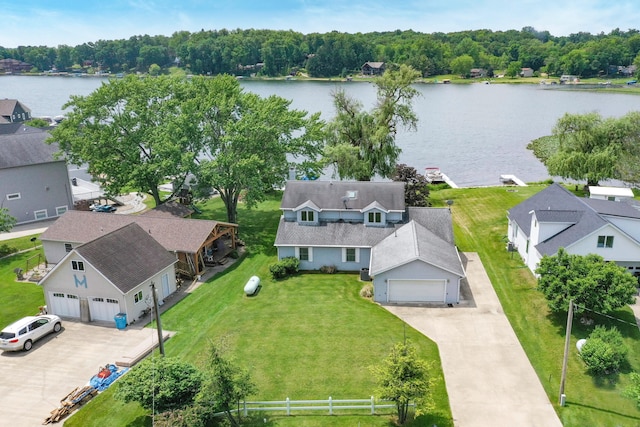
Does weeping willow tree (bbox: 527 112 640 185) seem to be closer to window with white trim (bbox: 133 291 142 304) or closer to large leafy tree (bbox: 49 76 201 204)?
large leafy tree (bbox: 49 76 201 204)

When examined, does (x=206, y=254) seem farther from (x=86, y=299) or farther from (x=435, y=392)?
(x=435, y=392)

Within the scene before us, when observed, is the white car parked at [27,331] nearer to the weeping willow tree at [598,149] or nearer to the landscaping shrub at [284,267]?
the landscaping shrub at [284,267]

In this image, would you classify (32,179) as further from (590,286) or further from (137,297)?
(590,286)

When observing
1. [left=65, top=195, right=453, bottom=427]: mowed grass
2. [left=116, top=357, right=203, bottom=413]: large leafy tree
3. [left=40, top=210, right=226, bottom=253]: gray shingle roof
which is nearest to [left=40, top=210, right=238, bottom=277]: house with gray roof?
[left=40, top=210, right=226, bottom=253]: gray shingle roof

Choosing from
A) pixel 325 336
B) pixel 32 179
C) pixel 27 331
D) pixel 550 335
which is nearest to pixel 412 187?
pixel 550 335

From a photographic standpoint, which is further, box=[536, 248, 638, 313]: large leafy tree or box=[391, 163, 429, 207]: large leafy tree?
box=[391, 163, 429, 207]: large leafy tree
